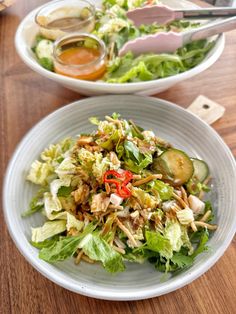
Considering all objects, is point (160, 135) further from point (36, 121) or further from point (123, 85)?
point (36, 121)

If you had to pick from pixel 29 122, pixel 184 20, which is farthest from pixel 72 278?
pixel 184 20

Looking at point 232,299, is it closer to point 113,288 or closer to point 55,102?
point 113,288

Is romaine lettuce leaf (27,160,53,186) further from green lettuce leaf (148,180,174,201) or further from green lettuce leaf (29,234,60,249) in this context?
green lettuce leaf (148,180,174,201)

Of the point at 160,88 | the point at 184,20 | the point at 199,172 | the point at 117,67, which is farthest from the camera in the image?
the point at 184,20

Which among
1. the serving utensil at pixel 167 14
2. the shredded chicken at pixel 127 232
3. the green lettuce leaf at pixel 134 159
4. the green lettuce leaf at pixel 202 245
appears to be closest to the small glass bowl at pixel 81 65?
the serving utensil at pixel 167 14

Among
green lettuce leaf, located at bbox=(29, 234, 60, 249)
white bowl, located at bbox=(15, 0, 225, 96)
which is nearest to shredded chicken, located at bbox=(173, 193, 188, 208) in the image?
green lettuce leaf, located at bbox=(29, 234, 60, 249)

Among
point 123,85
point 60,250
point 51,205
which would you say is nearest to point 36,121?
point 123,85

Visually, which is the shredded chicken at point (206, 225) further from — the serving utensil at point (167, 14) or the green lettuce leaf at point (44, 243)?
the serving utensil at point (167, 14)
